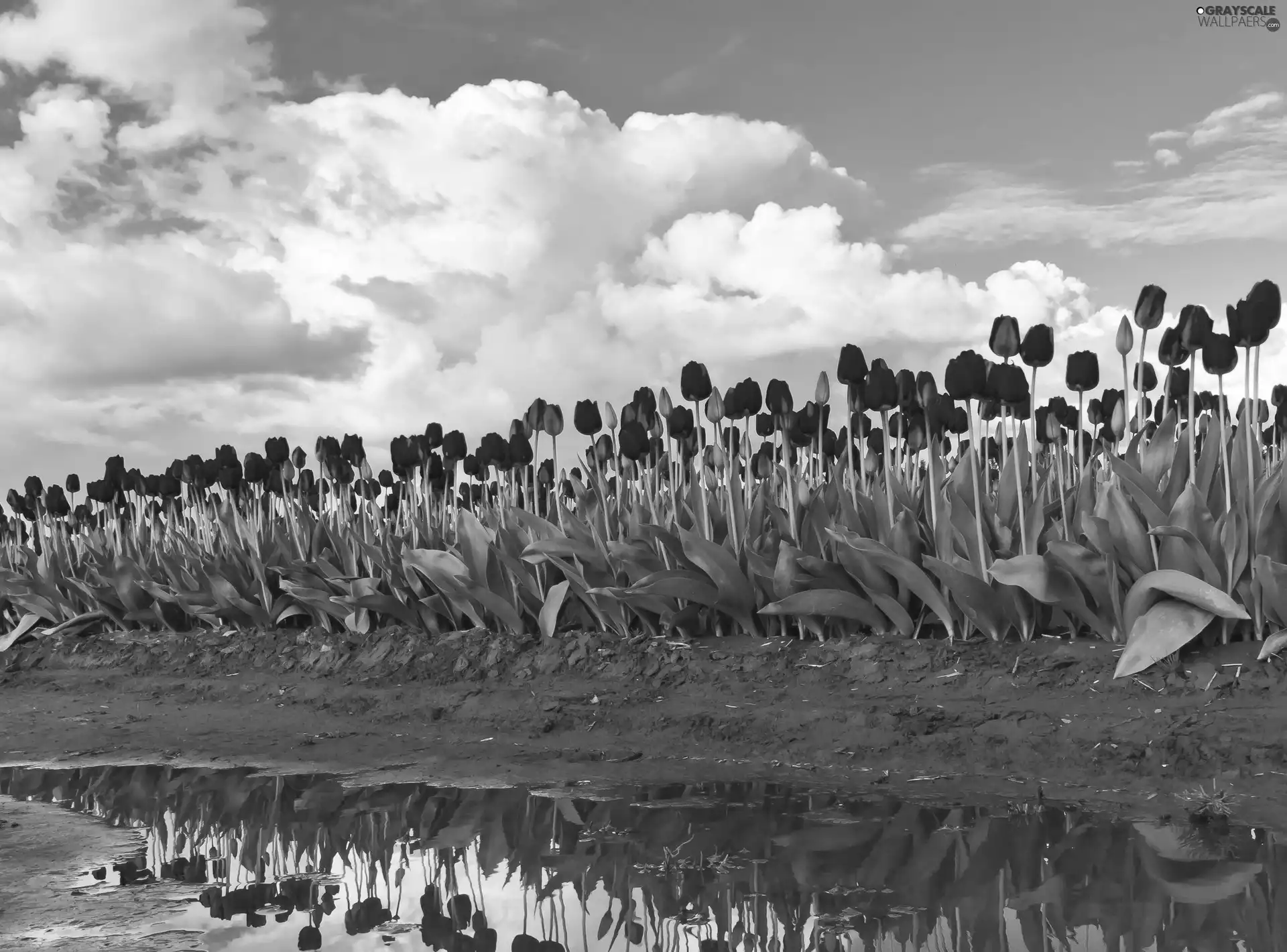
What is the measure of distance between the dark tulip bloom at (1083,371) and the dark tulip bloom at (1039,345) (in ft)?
1.67

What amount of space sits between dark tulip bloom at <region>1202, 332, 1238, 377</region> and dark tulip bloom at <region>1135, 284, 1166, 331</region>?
362 mm

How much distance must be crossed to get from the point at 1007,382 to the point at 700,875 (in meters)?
3.69

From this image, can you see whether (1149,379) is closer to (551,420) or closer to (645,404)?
(645,404)

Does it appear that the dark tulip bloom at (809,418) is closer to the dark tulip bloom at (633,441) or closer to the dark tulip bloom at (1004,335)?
the dark tulip bloom at (633,441)

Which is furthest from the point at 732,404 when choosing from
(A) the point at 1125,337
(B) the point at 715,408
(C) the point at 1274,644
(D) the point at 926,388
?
(C) the point at 1274,644

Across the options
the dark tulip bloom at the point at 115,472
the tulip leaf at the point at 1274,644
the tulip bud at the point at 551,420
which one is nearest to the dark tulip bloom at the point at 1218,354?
the tulip leaf at the point at 1274,644

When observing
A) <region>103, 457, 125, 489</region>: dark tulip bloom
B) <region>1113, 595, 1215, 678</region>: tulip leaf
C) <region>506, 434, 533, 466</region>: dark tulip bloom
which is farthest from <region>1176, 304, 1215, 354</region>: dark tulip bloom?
<region>103, 457, 125, 489</region>: dark tulip bloom

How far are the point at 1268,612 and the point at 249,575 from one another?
887 centimetres

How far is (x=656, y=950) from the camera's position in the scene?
309 centimetres

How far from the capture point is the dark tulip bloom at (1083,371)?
22.4 feet

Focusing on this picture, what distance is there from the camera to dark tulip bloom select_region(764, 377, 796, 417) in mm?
7637

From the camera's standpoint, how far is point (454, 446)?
382 inches

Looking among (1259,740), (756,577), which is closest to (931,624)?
(756,577)

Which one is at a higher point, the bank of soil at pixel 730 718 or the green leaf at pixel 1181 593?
the green leaf at pixel 1181 593
